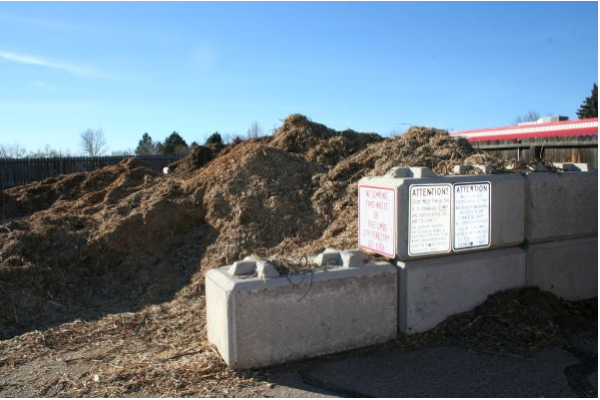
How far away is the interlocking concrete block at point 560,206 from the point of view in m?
5.16

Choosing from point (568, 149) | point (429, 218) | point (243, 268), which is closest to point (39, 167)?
point (568, 149)

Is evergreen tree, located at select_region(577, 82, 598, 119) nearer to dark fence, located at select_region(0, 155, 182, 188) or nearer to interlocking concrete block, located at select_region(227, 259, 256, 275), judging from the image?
dark fence, located at select_region(0, 155, 182, 188)

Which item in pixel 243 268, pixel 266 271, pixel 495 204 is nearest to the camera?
pixel 266 271

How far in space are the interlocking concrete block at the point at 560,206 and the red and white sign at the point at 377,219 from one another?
1.51 metres

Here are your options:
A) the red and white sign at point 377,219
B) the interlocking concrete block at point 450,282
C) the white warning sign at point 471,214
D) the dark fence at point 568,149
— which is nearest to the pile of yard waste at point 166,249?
the interlocking concrete block at point 450,282

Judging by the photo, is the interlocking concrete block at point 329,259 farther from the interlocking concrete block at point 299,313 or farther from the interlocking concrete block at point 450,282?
the interlocking concrete block at point 450,282

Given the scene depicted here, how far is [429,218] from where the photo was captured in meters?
4.59

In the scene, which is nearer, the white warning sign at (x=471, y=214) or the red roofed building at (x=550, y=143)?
the white warning sign at (x=471, y=214)

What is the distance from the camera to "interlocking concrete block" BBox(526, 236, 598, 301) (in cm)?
521

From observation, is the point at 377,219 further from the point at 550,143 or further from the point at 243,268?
the point at 550,143

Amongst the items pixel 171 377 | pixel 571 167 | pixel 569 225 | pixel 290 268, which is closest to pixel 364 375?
pixel 290 268

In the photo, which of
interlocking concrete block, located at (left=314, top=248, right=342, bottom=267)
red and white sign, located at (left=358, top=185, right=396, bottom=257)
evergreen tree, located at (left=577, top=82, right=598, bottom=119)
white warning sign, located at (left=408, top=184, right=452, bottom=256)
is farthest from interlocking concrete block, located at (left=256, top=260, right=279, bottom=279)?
evergreen tree, located at (left=577, top=82, right=598, bottom=119)

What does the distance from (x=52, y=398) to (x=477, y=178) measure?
12.5ft

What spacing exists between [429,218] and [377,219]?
0.45 m
